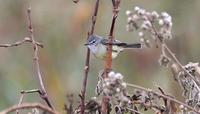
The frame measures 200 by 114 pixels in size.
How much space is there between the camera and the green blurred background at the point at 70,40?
15.7 ft

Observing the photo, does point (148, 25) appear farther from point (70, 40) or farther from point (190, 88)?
point (70, 40)

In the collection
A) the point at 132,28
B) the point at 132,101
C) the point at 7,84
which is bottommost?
the point at 7,84

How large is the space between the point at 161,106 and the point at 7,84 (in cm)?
332

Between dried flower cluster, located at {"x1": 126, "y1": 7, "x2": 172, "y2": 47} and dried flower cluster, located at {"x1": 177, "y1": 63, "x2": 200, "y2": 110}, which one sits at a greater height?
dried flower cluster, located at {"x1": 126, "y1": 7, "x2": 172, "y2": 47}

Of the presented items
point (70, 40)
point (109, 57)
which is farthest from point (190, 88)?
point (70, 40)

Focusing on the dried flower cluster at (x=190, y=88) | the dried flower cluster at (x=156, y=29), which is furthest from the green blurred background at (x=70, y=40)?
the dried flower cluster at (x=156, y=29)

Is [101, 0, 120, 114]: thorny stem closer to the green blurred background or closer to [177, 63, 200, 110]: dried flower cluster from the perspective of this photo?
[177, 63, 200, 110]: dried flower cluster

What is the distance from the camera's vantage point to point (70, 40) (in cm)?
530

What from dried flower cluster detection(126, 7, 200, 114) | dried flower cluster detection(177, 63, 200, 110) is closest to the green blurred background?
dried flower cluster detection(177, 63, 200, 110)

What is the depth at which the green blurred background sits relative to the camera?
4781 millimetres

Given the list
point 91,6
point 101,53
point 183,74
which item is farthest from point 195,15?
point 183,74

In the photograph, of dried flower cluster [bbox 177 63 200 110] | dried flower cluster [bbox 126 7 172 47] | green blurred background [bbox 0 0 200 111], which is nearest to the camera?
dried flower cluster [bbox 126 7 172 47]

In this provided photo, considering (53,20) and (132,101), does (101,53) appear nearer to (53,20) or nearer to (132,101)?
(132,101)

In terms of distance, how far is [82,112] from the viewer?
59.4 inches
